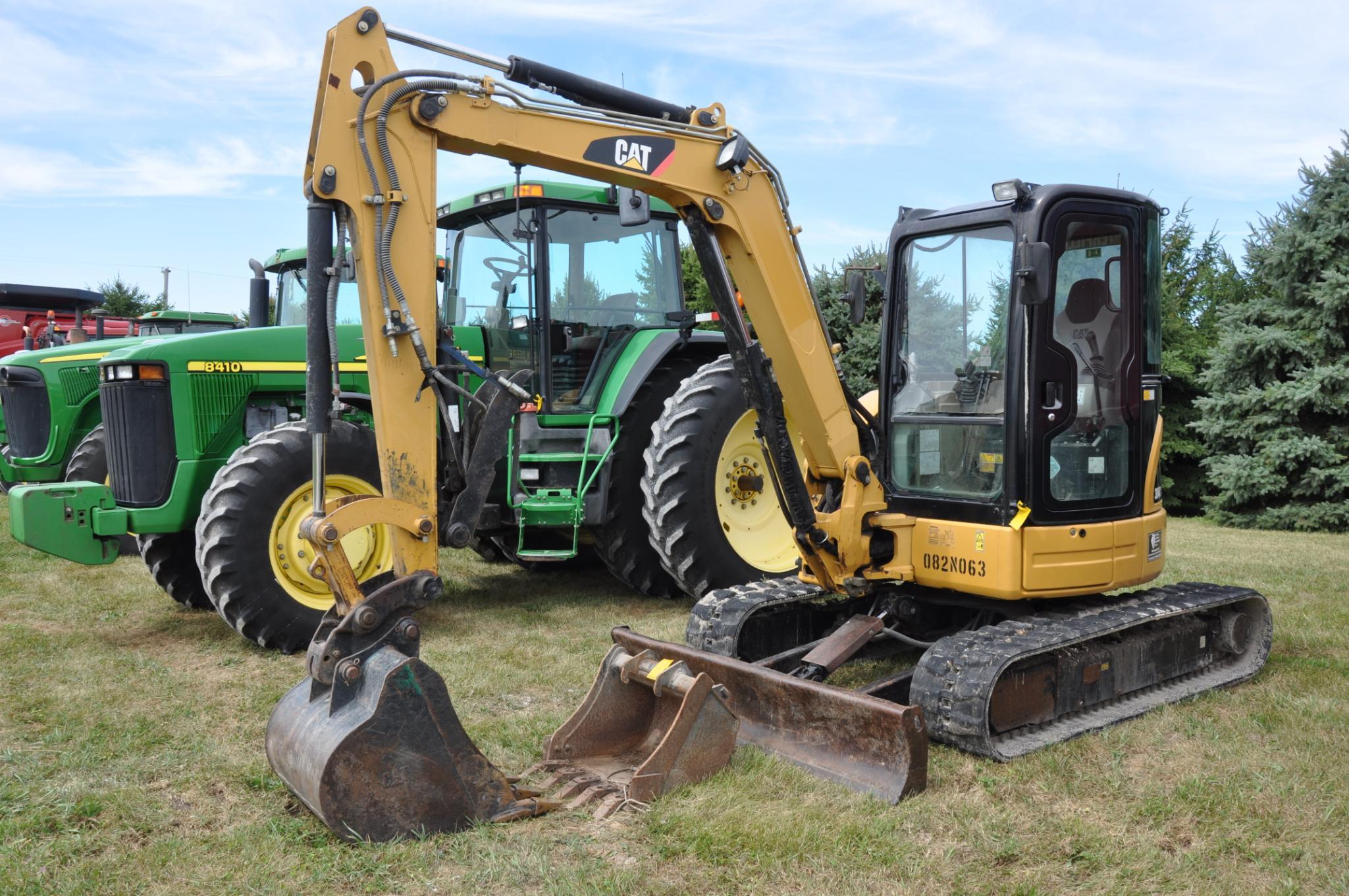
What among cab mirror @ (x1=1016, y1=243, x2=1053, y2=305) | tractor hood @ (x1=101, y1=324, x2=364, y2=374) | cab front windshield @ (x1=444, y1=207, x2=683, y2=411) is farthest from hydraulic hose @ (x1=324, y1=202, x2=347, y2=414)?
cab front windshield @ (x1=444, y1=207, x2=683, y2=411)

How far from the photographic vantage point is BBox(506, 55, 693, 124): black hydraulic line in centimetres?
415

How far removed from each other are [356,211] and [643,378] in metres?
3.69

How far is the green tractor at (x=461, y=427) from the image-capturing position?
6.05 meters

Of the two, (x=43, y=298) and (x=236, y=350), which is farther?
(x=43, y=298)

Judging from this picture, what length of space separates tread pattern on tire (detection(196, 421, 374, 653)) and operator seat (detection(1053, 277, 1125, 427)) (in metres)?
4.01

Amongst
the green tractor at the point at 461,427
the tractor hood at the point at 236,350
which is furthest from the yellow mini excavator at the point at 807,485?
the tractor hood at the point at 236,350

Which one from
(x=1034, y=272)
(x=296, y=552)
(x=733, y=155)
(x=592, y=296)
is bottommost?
(x=296, y=552)

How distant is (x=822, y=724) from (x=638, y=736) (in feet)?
2.41

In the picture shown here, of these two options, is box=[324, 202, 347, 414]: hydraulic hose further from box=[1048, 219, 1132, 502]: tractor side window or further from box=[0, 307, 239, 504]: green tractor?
box=[0, 307, 239, 504]: green tractor

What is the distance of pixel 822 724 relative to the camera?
4.21 metres

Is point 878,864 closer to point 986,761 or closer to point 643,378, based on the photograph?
point 986,761

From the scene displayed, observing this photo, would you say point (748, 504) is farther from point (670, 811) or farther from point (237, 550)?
point (670, 811)

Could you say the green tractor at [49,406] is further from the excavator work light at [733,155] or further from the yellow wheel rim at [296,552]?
the excavator work light at [733,155]

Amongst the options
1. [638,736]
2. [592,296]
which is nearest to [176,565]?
[592,296]
